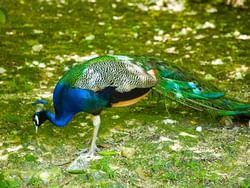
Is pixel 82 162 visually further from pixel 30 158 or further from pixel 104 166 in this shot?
pixel 30 158

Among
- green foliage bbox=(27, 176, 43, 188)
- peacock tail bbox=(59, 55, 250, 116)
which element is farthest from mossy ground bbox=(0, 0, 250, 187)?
peacock tail bbox=(59, 55, 250, 116)

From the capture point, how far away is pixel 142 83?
5.30 m

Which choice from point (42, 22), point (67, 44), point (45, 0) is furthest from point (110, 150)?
point (45, 0)

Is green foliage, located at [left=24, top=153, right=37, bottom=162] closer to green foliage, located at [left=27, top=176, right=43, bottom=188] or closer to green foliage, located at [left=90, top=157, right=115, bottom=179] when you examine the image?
green foliage, located at [left=27, top=176, right=43, bottom=188]

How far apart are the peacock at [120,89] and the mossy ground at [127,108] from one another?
0.97 ft

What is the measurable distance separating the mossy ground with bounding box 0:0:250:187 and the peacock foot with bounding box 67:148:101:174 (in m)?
0.06

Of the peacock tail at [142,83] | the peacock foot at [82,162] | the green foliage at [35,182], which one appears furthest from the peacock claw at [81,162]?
the peacock tail at [142,83]

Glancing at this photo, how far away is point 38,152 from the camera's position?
538 centimetres

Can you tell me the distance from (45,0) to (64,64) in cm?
357

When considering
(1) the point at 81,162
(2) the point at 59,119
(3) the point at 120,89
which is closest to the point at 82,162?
(1) the point at 81,162

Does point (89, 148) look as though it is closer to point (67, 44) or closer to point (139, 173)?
point (139, 173)

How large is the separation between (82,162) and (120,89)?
0.69 metres

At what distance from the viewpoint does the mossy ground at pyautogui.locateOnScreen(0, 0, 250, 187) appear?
5.03 meters

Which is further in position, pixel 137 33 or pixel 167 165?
pixel 137 33
